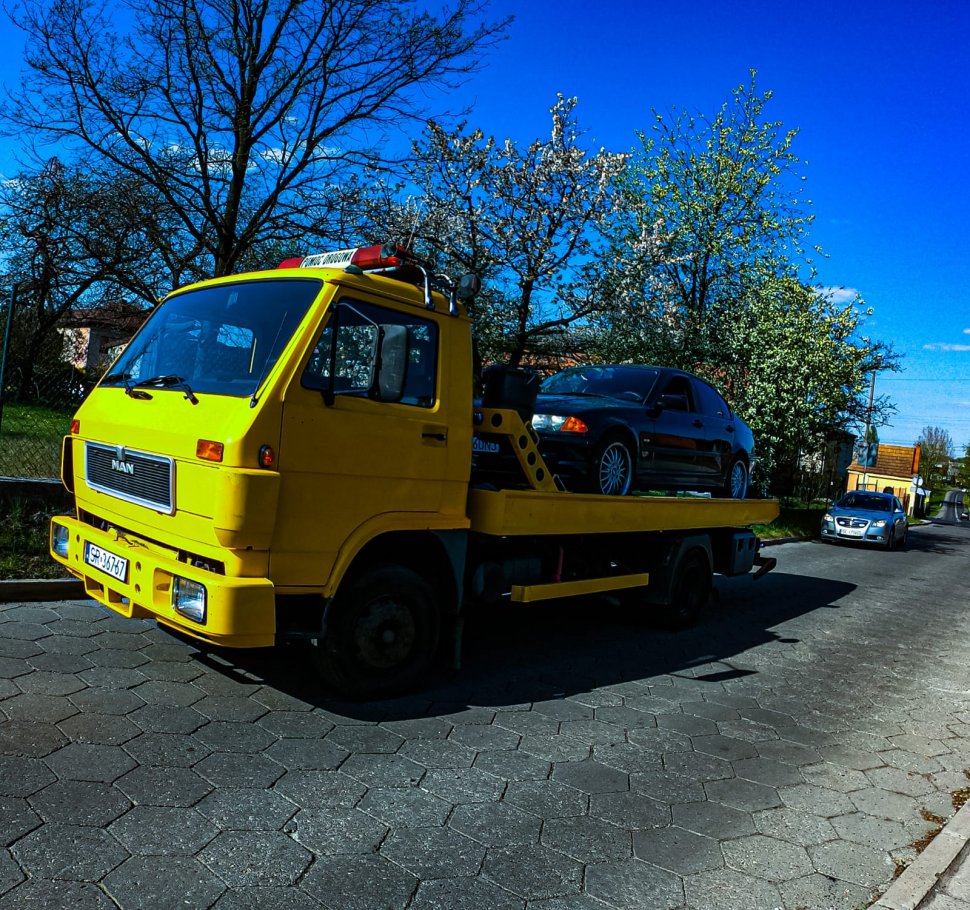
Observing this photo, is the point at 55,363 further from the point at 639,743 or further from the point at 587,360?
the point at 587,360

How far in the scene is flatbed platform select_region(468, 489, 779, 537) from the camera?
4891mm

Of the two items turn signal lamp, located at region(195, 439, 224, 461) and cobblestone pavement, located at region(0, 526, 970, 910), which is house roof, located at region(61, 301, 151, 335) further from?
turn signal lamp, located at region(195, 439, 224, 461)

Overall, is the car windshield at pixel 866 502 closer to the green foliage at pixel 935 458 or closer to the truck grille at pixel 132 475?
the truck grille at pixel 132 475

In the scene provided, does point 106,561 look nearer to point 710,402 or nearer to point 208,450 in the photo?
point 208,450

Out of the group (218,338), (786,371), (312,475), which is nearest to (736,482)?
(312,475)

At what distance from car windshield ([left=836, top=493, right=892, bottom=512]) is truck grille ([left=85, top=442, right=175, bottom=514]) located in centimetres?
2058

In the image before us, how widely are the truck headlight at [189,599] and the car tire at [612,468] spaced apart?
331 cm

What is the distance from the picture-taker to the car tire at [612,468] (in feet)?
20.3

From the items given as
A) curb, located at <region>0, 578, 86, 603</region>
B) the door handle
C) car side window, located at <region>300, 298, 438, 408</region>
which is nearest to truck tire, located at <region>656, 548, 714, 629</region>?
the door handle

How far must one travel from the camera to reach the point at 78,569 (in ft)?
15.1

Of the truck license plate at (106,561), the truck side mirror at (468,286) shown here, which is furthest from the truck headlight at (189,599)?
the truck side mirror at (468,286)

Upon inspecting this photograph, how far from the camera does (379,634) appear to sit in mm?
4469

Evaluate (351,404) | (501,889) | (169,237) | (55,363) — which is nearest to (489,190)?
(169,237)

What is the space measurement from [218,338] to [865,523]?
19.3 m
